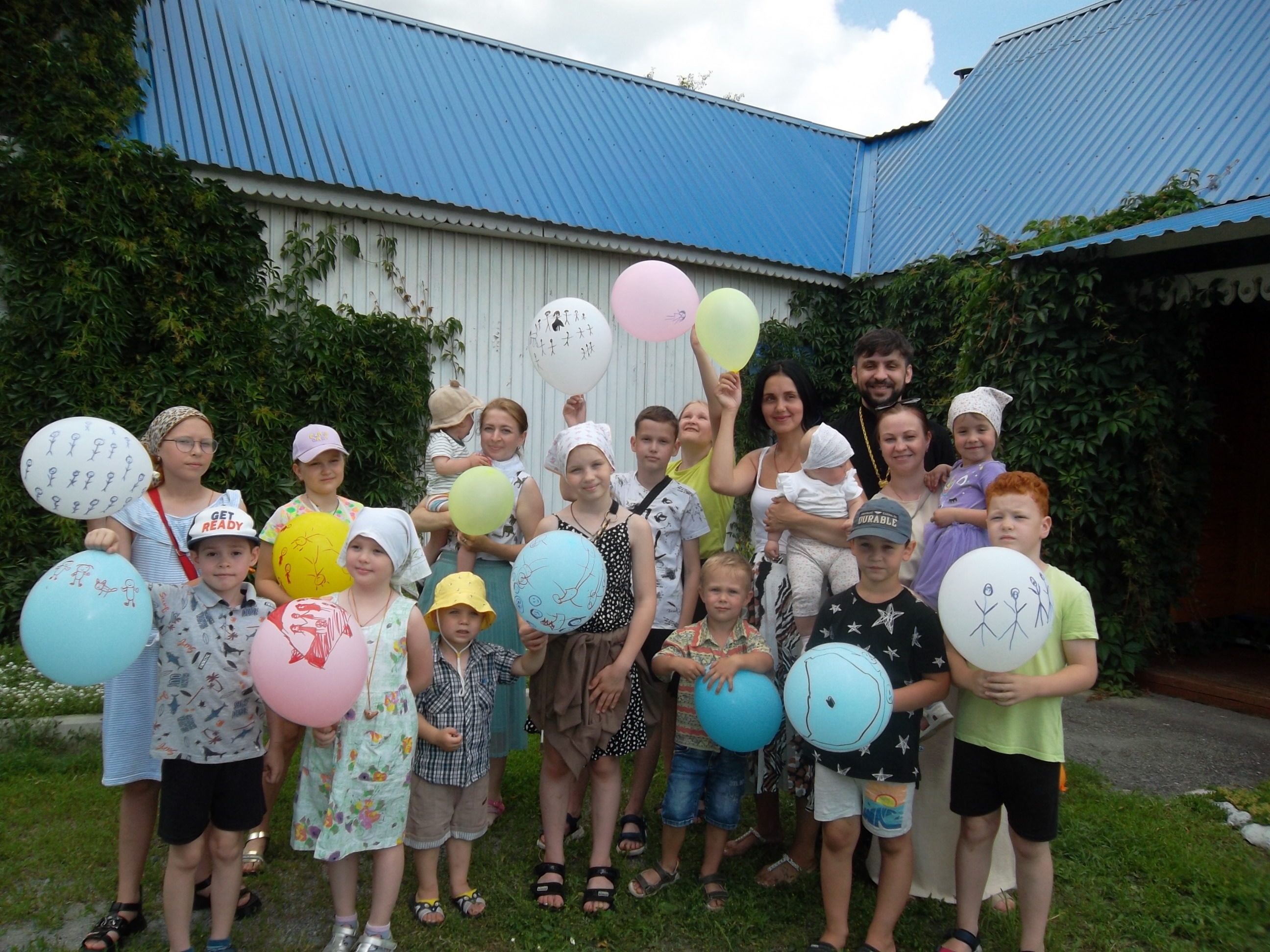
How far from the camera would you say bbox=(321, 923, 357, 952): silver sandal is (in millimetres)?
2578

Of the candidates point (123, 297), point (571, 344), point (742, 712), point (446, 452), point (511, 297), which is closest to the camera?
point (742, 712)

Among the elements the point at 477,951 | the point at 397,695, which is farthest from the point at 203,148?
the point at 477,951

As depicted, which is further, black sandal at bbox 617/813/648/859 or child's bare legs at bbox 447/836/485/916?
black sandal at bbox 617/813/648/859

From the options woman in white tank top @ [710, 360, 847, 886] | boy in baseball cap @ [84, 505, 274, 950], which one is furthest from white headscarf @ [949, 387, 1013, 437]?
boy in baseball cap @ [84, 505, 274, 950]

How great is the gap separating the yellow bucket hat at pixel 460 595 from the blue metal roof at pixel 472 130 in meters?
4.52

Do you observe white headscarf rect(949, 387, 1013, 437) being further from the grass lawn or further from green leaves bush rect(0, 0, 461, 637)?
green leaves bush rect(0, 0, 461, 637)

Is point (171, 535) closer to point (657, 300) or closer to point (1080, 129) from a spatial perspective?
point (657, 300)

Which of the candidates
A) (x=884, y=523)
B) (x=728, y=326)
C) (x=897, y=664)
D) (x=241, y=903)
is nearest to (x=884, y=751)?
(x=897, y=664)

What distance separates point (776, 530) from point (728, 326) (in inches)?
36.0

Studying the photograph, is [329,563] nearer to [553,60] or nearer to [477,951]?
[477,951]

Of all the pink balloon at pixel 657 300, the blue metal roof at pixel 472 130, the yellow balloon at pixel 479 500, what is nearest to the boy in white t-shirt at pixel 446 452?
the yellow balloon at pixel 479 500

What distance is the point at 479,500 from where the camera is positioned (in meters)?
3.03

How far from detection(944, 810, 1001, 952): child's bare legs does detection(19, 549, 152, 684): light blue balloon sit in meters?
2.62

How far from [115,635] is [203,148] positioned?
4959 mm
